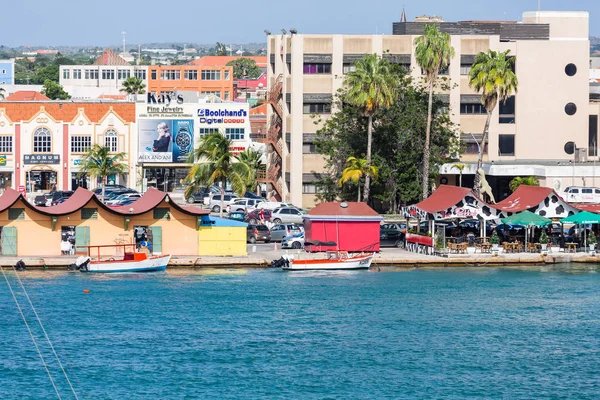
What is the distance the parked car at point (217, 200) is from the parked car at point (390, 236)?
1802 cm

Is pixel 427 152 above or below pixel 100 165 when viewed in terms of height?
above

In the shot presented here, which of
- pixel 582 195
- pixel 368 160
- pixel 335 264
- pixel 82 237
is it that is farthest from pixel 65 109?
pixel 582 195

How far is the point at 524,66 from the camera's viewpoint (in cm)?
9775

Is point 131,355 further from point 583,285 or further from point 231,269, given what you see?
point 583,285

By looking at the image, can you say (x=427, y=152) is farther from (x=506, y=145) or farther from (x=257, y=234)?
(x=257, y=234)

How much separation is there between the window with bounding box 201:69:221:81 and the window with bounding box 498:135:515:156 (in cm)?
7368

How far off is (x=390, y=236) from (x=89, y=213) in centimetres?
1884

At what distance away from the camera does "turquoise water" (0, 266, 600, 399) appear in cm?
4438

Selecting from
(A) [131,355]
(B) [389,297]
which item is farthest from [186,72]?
(A) [131,355]

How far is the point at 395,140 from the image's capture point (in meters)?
89.1

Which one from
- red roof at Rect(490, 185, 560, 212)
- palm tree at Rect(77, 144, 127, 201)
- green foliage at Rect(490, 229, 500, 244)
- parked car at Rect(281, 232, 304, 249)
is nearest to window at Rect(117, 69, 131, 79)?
palm tree at Rect(77, 144, 127, 201)

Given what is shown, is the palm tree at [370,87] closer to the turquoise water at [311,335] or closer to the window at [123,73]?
the turquoise water at [311,335]

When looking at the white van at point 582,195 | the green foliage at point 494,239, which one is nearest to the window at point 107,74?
the white van at point 582,195

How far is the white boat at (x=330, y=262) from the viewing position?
6775 cm
